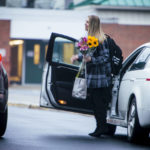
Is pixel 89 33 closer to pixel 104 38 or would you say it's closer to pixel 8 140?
pixel 104 38

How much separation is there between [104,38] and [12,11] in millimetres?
23657

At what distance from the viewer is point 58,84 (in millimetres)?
10758

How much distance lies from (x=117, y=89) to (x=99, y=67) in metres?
0.50

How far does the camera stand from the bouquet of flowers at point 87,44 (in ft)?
33.1

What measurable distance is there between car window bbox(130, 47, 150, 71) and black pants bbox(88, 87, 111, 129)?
61 centimetres

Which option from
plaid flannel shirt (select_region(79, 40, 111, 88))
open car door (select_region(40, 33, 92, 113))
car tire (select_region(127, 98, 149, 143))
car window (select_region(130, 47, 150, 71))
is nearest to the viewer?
car tire (select_region(127, 98, 149, 143))

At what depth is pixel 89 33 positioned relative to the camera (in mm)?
10266

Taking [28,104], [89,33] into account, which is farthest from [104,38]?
[28,104]

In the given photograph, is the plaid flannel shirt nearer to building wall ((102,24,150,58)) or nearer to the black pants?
the black pants

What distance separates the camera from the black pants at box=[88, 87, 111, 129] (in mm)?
10258

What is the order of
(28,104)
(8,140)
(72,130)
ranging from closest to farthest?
(8,140) < (72,130) < (28,104)

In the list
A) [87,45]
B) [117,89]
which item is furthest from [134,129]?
[87,45]

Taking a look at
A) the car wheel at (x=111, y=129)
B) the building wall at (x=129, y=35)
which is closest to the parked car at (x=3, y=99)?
the car wheel at (x=111, y=129)

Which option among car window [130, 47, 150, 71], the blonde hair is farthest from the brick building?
car window [130, 47, 150, 71]
